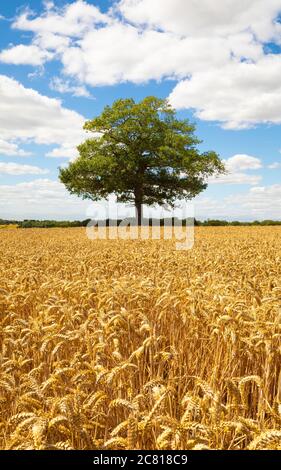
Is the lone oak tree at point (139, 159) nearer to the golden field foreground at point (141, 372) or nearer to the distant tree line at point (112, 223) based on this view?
the distant tree line at point (112, 223)

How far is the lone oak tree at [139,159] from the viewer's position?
41250mm

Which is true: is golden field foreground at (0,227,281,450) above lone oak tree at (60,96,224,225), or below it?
below

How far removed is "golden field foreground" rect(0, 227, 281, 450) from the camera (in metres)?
2.39

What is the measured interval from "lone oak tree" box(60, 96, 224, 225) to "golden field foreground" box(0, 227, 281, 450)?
1342 inches

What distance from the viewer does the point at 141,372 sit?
158 inches

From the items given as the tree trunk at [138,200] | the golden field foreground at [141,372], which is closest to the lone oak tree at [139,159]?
the tree trunk at [138,200]

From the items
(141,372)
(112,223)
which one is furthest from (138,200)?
(141,372)

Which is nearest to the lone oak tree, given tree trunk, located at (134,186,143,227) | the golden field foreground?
tree trunk, located at (134,186,143,227)

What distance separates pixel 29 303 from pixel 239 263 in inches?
188

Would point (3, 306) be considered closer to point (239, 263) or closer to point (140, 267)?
point (140, 267)

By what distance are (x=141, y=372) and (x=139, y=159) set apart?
38.7 meters

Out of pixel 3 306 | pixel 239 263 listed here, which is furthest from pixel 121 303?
pixel 239 263

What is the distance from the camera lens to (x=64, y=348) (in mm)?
4395

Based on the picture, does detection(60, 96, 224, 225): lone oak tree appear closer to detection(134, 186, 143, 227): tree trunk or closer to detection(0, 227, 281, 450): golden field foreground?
detection(134, 186, 143, 227): tree trunk
